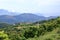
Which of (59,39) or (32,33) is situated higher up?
(59,39)

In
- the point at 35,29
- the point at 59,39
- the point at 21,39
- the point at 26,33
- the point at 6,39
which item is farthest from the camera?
the point at 35,29

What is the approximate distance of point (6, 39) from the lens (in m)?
29.2

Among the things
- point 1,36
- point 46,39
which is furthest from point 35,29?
point 46,39

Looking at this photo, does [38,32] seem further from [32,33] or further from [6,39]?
[6,39]

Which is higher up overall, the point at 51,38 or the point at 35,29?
the point at 51,38

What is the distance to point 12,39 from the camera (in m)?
31.1

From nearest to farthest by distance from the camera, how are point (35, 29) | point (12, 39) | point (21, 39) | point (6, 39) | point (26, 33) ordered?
point (6, 39) < point (12, 39) < point (21, 39) < point (26, 33) < point (35, 29)

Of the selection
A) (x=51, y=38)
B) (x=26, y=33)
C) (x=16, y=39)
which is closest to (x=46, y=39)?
(x=51, y=38)

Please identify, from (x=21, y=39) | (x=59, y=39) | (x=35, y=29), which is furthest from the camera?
(x=35, y=29)

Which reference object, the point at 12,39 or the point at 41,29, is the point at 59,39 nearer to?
the point at 12,39

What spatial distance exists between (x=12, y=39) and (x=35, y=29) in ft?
52.1

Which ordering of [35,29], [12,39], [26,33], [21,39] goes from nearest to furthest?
[12,39]
[21,39]
[26,33]
[35,29]

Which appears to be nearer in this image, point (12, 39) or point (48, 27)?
point (12, 39)

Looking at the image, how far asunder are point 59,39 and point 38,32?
23067 mm
